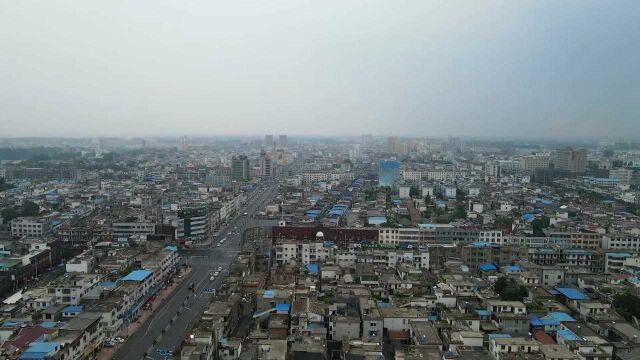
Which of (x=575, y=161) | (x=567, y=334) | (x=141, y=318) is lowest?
(x=141, y=318)

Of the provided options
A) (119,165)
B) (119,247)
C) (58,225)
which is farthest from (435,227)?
(119,165)

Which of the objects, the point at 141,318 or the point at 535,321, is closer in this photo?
the point at 535,321

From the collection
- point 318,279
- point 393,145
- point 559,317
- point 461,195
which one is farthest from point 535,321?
point 393,145

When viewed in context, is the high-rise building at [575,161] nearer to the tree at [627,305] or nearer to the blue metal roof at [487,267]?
the blue metal roof at [487,267]

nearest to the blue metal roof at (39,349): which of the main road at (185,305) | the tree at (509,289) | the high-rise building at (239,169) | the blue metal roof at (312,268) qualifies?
the main road at (185,305)

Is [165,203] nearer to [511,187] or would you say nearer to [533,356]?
[533,356]

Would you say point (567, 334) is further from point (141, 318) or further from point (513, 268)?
point (141, 318)
